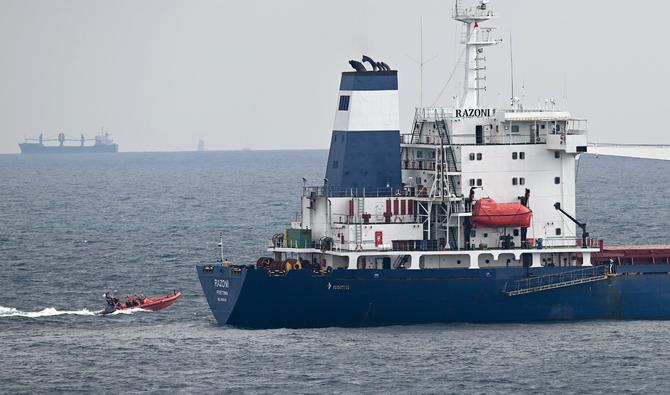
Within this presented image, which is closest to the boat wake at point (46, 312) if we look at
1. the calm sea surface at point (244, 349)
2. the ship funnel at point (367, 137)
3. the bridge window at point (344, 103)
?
the calm sea surface at point (244, 349)

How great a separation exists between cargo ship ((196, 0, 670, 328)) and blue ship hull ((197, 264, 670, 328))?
1.9 inches

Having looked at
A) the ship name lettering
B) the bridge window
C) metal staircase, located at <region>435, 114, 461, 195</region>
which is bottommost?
the ship name lettering

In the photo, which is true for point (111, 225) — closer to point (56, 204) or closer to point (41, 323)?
point (56, 204)

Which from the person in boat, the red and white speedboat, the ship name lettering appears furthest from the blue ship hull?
the person in boat

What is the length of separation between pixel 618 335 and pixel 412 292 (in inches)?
280

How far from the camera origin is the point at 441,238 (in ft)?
186

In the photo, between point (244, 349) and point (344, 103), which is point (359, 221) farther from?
point (244, 349)

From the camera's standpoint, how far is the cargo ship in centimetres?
5497

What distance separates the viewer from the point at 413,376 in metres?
47.4

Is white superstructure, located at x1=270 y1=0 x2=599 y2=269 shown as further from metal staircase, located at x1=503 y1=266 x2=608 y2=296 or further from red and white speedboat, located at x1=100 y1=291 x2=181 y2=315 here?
red and white speedboat, located at x1=100 y1=291 x2=181 y2=315

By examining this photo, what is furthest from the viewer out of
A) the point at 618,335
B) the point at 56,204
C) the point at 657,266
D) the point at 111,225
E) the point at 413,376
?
the point at 56,204

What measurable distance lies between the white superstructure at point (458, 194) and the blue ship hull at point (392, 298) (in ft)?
2.94

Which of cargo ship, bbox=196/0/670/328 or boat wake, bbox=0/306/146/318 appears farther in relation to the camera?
boat wake, bbox=0/306/146/318

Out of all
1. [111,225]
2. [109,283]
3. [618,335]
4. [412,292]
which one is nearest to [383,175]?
[412,292]
